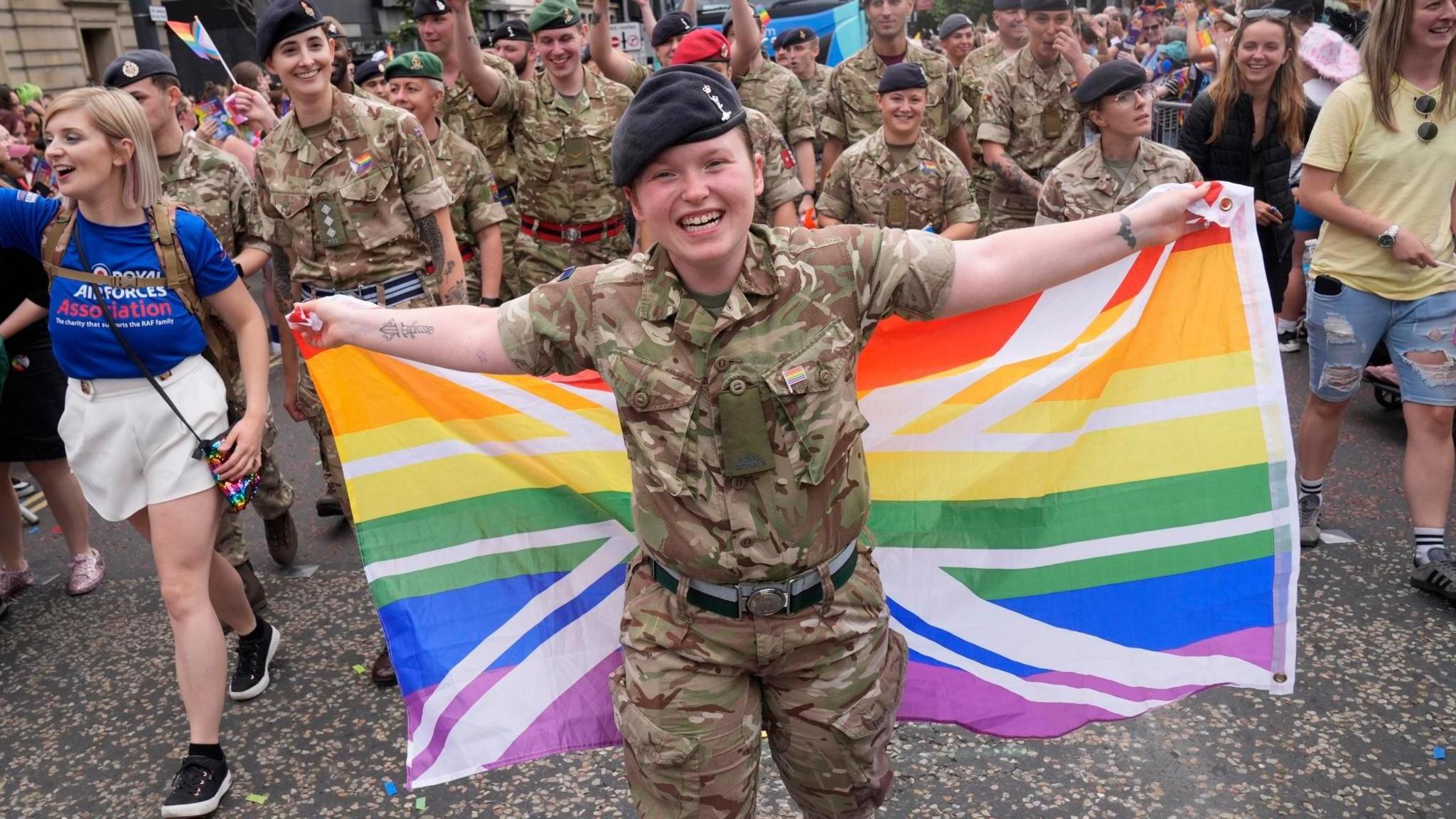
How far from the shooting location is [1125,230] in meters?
2.55

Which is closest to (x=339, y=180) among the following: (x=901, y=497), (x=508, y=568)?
(x=508, y=568)

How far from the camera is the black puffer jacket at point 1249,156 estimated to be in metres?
6.52

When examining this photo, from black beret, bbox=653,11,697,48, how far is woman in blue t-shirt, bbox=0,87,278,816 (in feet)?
15.5

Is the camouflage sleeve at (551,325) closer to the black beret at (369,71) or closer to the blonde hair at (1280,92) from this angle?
the black beret at (369,71)

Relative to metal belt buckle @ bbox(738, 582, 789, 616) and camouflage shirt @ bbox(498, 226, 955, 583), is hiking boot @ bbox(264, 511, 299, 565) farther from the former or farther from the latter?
metal belt buckle @ bbox(738, 582, 789, 616)

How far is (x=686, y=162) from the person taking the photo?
232cm

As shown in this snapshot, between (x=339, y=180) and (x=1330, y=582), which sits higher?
(x=339, y=180)

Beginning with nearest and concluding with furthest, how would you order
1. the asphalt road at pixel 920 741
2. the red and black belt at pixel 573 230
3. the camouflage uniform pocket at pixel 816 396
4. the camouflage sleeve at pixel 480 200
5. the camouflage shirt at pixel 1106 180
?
the camouflage uniform pocket at pixel 816 396 < the asphalt road at pixel 920 741 < the camouflage shirt at pixel 1106 180 < the camouflage sleeve at pixel 480 200 < the red and black belt at pixel 573 230

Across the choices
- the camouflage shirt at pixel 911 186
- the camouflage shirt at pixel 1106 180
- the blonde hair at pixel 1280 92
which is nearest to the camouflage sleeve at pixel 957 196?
the camouflage shirt at pixel 911 186

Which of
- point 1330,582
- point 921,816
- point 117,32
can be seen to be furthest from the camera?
point 117,32

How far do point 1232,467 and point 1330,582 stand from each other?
2.09m

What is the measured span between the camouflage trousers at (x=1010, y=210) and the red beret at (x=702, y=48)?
2044 millimetres

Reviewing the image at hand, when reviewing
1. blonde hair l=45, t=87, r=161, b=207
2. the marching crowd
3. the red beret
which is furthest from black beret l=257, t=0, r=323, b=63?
the red beret

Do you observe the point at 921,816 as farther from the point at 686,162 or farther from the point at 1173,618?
the point at 686,162
